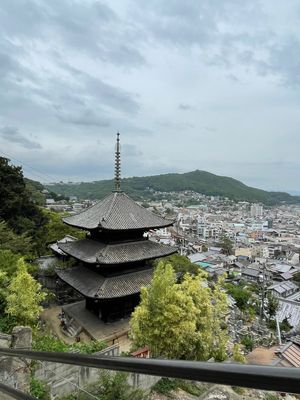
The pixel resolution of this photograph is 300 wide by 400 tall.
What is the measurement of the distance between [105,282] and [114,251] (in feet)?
4.74

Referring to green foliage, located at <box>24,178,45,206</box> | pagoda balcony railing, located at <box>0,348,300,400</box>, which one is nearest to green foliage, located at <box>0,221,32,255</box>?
green foliage, located at <box>24,178,45,206</box>

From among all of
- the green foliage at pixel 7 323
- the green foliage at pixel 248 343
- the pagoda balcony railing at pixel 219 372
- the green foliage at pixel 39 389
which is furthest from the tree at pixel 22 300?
the green foliage at pixel 248 343

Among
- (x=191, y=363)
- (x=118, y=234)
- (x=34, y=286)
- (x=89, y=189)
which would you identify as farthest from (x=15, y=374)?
(x=89, y=189)

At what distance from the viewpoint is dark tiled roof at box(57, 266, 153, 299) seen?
42.4ft

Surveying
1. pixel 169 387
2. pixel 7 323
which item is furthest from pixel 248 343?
pixel 7 323

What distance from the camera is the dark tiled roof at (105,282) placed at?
42.4 ft

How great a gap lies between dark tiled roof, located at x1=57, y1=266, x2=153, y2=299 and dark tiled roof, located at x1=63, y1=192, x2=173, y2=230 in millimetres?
2356

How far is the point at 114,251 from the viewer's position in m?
13.9

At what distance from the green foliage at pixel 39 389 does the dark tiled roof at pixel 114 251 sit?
21.0ft

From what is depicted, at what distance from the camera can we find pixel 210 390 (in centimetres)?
581

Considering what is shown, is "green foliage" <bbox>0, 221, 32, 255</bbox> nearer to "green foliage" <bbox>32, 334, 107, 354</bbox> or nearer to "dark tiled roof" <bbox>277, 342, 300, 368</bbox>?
"green foliage" <bbox>32, 334, 107, 354</bbox>

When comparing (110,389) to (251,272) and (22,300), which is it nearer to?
(22,300)

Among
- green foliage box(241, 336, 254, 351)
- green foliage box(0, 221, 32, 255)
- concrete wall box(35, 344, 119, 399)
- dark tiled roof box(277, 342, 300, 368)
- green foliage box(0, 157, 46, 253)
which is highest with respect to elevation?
green foliage box(0, 157, 46, 253)

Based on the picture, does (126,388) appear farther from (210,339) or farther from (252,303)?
(252,303)
